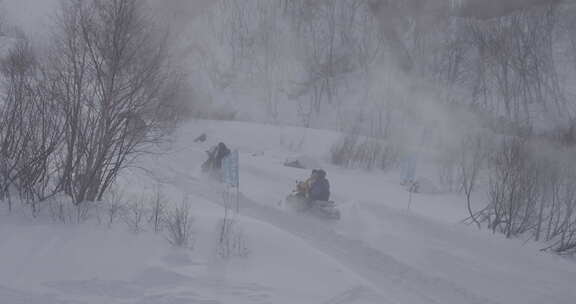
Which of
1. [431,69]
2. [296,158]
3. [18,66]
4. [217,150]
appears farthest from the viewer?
[431,69]

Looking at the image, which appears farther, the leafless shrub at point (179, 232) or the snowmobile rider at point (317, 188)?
the snowmobile rider at point (317, 188)

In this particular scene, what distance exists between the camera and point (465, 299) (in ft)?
24.1

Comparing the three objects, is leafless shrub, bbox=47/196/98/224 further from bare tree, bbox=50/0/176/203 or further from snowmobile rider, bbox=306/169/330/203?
snowmobile rider, bbox=306/169/330/203

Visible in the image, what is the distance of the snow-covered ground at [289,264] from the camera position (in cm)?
633

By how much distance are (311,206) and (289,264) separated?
4.35 m

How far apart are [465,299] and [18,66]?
10.9 m

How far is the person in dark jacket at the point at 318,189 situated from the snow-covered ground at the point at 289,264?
2.76ft

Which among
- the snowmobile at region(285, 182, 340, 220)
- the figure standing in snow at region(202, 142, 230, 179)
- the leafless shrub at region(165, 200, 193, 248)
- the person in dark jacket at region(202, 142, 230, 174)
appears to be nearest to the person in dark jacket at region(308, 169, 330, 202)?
the snowmobile at region(285, 182, 340, 220)

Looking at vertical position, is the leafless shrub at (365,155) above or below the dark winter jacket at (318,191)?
above

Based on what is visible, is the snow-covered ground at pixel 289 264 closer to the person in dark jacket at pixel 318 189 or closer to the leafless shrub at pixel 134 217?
the leafless shrub at pixel 134 217

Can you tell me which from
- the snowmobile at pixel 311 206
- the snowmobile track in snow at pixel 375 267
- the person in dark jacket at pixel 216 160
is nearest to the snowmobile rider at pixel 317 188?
the snowmobile at pixel 311 206

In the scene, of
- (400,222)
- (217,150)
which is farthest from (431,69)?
(400,222)

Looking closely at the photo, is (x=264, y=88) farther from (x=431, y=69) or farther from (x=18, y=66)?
(x=18, y=66)

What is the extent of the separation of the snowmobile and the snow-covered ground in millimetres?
334
